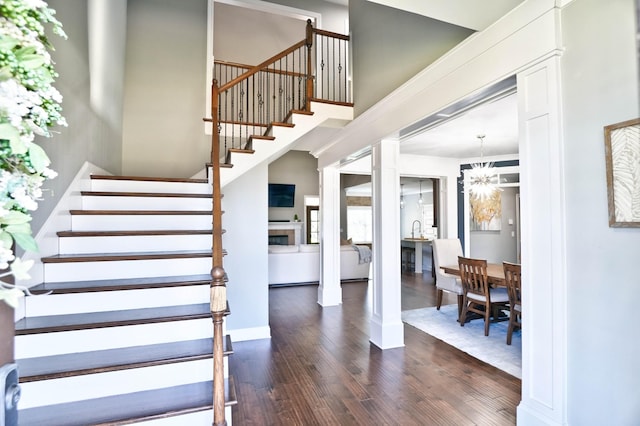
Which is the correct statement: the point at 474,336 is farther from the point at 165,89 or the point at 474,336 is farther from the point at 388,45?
the point at 165,89

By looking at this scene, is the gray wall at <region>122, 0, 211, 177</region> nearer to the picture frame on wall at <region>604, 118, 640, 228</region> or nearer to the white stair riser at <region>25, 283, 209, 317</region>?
the white stair riser at <region>25, 283, 209, 317</region>

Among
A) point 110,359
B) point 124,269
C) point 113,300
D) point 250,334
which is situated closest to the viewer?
point 110,359

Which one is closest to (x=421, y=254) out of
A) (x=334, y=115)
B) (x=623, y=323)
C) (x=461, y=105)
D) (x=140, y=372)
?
(x=334, y=115)

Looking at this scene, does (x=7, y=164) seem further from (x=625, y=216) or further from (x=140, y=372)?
(x=625, y=216)

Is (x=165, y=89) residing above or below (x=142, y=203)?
above

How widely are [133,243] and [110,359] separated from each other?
1087 millimetres

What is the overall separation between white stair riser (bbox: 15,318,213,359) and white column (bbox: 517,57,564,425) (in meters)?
2.02

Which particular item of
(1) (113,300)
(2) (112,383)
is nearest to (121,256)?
(1) (113,300)

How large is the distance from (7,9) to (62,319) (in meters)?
1.80

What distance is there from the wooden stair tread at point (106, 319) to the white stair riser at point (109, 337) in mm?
30

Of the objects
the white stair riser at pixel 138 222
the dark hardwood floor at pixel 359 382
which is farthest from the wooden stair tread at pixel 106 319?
the white stair riser at pixel 138 222

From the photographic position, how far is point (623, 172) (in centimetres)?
149

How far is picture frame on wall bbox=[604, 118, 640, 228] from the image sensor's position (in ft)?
4.72

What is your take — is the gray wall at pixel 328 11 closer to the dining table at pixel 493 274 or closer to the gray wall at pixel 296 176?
the gray wall at pixel 296 176
